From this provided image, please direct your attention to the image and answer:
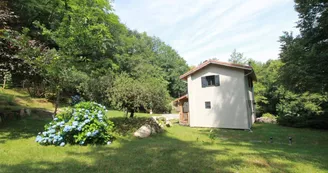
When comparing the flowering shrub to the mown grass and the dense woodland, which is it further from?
the mown grass

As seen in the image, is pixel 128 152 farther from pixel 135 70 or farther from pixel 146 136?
pixel 135 70

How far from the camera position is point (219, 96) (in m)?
15.3

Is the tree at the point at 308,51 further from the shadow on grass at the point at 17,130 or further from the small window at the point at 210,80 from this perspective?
the shadow on grass at the point at 17,130

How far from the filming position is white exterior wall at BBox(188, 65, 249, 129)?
1445 cm

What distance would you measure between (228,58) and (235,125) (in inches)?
760

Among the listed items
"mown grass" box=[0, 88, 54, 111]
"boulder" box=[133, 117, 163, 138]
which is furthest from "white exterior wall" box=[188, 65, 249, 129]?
"mown grass" box=[0, 88, 54, 111]

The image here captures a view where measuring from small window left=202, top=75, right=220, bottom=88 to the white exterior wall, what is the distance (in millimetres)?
247

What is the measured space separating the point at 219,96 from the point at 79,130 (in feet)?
38.1

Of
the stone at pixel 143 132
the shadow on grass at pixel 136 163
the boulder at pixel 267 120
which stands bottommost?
the shadow on grass at pixel 136 163

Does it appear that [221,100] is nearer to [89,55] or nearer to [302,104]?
[302,104]

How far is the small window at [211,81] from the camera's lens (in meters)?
15.5

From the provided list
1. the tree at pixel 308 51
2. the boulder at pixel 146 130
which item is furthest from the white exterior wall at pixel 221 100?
the boulder at pixel 146 130

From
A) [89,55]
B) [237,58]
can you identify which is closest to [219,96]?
[89,55]

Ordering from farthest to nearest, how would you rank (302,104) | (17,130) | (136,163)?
(302,104) → (17,130) → (136,163)
